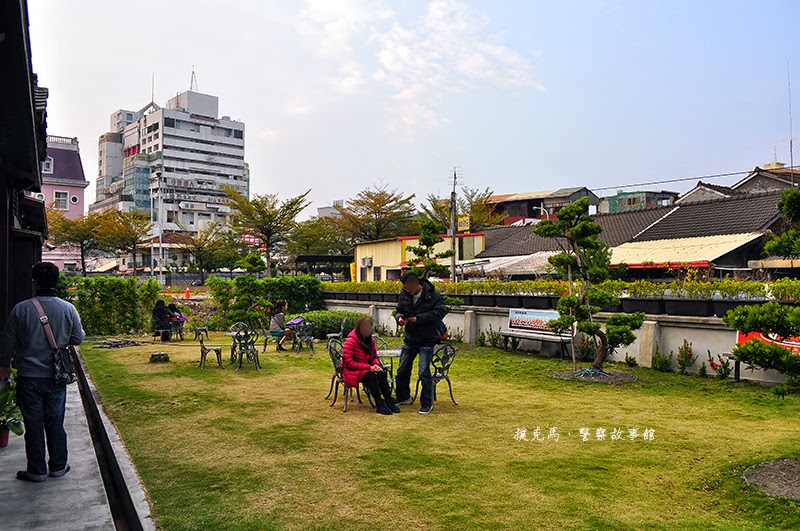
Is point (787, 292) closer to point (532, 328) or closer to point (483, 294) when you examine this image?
point (532, 328)

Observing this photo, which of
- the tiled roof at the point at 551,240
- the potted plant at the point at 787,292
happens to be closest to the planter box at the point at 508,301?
the potted plant at the point at 787,292

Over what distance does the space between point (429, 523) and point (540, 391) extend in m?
5.64

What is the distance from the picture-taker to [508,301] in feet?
50.6

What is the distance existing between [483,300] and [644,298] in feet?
16.8

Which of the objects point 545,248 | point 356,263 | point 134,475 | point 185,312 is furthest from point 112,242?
point 134,475

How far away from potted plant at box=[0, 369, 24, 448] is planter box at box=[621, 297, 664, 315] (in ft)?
32.4

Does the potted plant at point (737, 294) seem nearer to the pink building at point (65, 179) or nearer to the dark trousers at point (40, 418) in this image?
the dark trousers at point (40, 418)

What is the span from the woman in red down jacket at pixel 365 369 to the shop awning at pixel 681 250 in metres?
12.6

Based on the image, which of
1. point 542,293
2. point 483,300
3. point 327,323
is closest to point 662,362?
point 542,293

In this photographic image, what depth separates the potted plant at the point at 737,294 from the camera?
1005 cm

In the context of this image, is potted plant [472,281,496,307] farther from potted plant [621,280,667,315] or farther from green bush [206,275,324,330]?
green bush [206,275,324,330]

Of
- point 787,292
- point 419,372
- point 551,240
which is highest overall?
point 551,240

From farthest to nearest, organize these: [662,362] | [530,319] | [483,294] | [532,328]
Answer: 1. [483,294]
2. [530,319]
3. [532,328]
4. [662,362]

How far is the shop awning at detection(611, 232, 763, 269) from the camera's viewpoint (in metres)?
20.1
